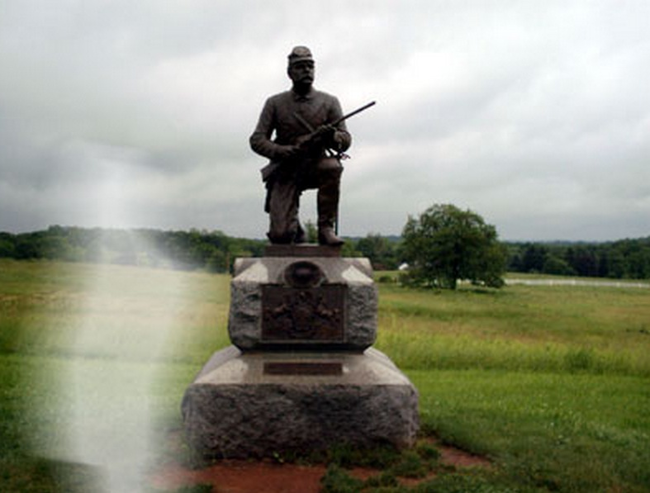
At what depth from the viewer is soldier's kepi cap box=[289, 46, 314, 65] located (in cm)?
681

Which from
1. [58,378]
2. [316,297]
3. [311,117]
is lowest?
[58,378]

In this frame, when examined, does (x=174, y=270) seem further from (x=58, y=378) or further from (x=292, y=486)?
(x=292, y=486)

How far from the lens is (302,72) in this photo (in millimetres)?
6848

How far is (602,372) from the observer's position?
42.6 ft

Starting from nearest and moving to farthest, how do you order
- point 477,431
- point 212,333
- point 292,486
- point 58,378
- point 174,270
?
1. point 292,486
2. point 477,431
3. point 58,378
4. point 212,333
5. point 174,270

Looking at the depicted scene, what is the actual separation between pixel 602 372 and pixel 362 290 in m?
8.51

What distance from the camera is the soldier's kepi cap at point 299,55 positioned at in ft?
22.3

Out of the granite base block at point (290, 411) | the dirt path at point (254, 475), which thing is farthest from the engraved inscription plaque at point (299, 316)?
the dirt path at point (254, 475)

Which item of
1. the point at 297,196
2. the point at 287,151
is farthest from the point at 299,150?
the point at 297,196

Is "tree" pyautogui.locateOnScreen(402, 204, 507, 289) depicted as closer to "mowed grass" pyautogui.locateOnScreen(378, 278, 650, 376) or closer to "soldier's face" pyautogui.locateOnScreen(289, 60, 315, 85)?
"mowed grass" pyautogui.locateOnScreen(378, 278, 650, 376)

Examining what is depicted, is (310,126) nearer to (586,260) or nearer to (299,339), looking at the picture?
(299,339)

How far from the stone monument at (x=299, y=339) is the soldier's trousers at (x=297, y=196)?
12mm

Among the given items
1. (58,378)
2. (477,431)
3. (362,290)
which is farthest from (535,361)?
(58,378)

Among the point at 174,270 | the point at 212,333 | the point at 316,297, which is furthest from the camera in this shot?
the point at 174,270
